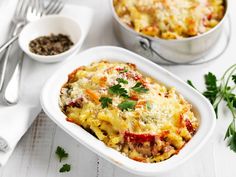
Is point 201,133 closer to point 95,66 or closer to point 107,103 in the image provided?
point 107,103

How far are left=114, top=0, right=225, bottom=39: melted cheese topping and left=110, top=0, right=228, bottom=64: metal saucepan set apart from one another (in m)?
0.07

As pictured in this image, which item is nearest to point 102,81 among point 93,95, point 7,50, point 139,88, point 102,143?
point 93,95

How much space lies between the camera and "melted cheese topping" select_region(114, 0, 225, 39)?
3.78 m

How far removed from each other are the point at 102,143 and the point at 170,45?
3.54 feet

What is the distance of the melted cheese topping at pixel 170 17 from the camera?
149 inches

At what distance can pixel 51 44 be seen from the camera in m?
3.91

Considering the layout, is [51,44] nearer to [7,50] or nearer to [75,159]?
[7,50]

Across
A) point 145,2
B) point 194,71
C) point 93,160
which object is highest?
point 145,2

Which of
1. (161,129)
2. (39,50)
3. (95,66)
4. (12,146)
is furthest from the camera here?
(39,50)

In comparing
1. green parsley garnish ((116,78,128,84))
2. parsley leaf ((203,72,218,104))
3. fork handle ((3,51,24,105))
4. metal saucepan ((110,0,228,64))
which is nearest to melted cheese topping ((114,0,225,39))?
metal saucepan ((110,0,228,64))

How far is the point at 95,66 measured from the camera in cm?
345

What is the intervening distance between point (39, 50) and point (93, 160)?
3.44ft

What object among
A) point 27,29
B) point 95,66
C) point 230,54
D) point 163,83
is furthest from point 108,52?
point 230,54

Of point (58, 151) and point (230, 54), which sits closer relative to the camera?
point (58, 151)
